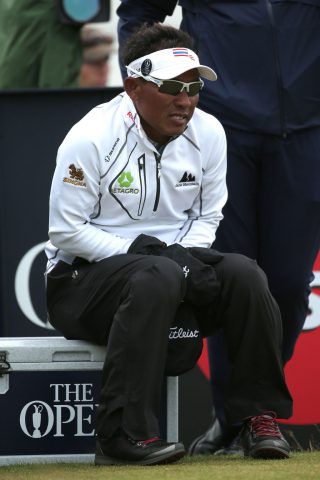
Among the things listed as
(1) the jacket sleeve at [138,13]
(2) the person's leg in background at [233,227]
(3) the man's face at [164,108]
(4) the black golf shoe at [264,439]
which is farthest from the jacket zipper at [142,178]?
(4) the black golf shoe at [264,439]

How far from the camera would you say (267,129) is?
193 inches

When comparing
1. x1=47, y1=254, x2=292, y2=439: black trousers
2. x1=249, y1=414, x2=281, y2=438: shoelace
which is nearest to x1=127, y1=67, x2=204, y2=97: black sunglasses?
x1=47, y1=254, x2=292, y2=439: black trousers

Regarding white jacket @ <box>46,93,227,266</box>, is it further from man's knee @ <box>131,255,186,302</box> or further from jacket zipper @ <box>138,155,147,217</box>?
man's knee @ <box>131,255,186,302</box>

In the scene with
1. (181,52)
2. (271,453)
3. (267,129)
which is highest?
(181,52)

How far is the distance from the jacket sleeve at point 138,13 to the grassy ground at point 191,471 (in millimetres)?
1500

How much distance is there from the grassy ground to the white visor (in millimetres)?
1195

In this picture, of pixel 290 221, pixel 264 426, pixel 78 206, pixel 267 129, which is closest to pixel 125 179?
pixel 78 206

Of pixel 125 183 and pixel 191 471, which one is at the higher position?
pixel 125 183

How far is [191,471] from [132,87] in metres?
1.26

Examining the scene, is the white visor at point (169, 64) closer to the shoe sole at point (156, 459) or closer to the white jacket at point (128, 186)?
the white jacket at point (128, 186)

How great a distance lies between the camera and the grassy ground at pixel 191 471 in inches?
156

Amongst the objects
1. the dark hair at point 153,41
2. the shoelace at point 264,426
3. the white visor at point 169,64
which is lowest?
the shoelace at point 264,426

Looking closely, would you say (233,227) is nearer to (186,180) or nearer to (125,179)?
(186,180)

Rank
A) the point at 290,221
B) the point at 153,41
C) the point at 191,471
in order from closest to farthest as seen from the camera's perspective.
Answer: the point at 191,471, the point at 153,41, the point at 290,221
